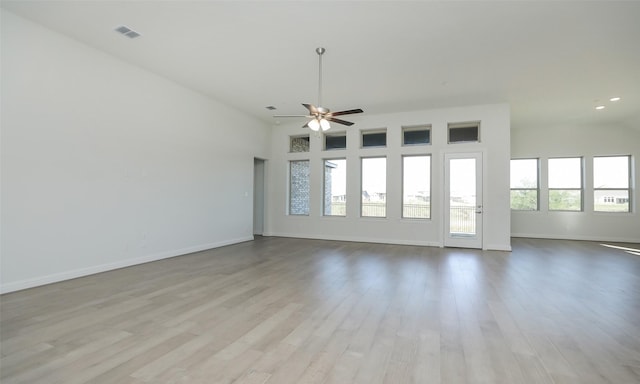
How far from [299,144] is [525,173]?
6910mm

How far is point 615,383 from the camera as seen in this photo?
1834 mm

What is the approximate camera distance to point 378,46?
4.18 metres

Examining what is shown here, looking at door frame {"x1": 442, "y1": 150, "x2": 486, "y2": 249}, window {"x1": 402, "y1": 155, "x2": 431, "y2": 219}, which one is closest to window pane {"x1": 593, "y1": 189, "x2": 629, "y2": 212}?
door frame {"x1": 442, "y1": 150, "x2": 486, "y2": 249}

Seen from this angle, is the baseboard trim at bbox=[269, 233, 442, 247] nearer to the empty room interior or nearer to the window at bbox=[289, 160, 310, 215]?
the empty room interior

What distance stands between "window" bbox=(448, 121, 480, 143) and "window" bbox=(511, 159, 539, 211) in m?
3.12

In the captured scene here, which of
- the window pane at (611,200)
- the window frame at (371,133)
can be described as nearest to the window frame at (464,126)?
the window frame at (371,133)

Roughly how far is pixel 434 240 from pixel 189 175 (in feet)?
18.6

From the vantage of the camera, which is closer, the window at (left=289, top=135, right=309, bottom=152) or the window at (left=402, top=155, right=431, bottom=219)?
the window at (left=402, top=155, right=431, bottom=219)

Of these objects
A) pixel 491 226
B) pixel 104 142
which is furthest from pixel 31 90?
pixel 491 226

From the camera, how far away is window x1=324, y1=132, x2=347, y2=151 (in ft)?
26.8

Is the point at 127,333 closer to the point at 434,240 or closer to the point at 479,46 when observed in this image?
the point at 479,46

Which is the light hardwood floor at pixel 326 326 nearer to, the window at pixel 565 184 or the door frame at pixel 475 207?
the door frame at pixel 475 207

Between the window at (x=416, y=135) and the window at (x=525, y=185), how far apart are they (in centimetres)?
375

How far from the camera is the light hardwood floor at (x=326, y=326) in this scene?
6.36 feet
